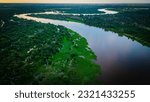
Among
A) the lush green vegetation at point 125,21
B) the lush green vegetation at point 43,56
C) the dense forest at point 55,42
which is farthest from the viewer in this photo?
the lush green vegetation at point 125,21

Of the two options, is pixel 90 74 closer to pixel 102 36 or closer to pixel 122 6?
pixel 102 36

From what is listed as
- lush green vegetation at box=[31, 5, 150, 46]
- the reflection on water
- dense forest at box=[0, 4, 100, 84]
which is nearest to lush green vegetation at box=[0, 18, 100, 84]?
dense forest at box=[0, 4, 100, 84]

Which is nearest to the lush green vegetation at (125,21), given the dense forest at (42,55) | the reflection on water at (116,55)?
the reflection on water at (116,55)

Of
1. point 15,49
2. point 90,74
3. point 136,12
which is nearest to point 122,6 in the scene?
point 136,12

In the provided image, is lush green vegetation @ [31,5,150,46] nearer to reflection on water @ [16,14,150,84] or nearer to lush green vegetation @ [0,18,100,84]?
reflection on water @ [16,14,150,84]

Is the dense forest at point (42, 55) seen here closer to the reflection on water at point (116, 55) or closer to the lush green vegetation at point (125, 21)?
the reflection on water at point (116, 55)

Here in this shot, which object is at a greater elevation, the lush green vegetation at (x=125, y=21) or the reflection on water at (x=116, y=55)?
the lush green vegetation at (x=125, y=21)

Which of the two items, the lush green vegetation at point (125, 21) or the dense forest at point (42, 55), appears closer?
the dense forest at point (42, 55)
